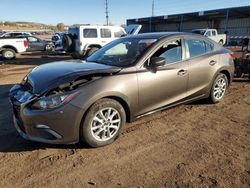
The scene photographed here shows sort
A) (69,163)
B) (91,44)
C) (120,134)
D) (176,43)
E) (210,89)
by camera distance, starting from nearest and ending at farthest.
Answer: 1. (69,163)
2. (120,134)
3. (176,43)
4. (210,89)
5. (91,44)

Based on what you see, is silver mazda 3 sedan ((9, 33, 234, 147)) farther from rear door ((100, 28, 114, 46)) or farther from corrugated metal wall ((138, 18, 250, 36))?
corrugated metal wall ((138, 18, 250, 36))

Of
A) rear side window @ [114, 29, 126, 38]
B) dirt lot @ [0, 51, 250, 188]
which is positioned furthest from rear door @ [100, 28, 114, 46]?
dirt lot @ [0, 51, 250, 188]

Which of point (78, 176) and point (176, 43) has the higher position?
point (176, 43)

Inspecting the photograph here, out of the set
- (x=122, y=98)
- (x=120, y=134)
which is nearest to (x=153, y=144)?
(x=120, y=134)

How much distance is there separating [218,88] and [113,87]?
9.73 ft

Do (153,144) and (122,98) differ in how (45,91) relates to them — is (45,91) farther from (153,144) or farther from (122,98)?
(153,144)

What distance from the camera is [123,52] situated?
480 centimetres

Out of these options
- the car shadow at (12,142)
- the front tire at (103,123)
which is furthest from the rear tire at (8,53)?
the front tire at (103,123)

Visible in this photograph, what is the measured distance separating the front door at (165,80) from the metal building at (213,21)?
28028mm

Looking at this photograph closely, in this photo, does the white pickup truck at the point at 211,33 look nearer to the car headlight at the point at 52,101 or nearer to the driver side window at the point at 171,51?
the driver side window at the point at 171,51

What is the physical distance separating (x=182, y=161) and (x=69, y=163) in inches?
59.2

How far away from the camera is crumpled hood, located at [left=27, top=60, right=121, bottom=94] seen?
3.65 meters

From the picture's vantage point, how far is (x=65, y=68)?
→ 420 centimetres

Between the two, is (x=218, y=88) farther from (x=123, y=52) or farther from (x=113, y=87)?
(x=113, y=87)
